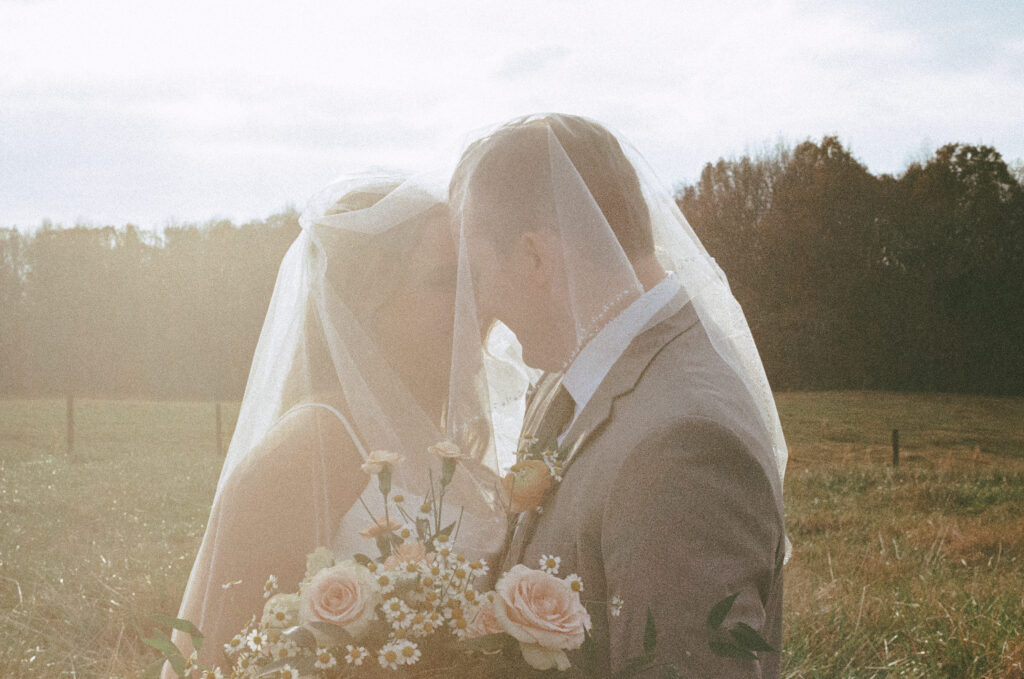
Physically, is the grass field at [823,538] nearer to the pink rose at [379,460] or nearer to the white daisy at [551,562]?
the white daisy at [551,562]

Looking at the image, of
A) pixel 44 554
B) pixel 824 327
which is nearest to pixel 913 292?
pixel 824 327

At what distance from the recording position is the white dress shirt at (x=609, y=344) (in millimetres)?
2160

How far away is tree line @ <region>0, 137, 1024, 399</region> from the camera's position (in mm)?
14094

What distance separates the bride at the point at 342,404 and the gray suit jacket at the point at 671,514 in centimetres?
37

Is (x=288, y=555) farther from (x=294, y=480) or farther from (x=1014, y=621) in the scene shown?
(x=1014, y=621)

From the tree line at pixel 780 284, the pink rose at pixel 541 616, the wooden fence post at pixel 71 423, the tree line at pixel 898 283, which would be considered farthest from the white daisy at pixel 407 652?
the wooden fence post at pixel 71 423

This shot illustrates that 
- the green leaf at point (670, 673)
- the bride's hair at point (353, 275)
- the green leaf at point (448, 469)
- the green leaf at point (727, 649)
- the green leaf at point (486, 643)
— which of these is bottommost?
the green leaf at point (670, 673)

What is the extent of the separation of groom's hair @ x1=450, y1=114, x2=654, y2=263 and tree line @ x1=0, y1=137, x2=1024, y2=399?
34.7 ft

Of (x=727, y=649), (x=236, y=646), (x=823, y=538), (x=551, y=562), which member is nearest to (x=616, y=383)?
(x=551, y=562)

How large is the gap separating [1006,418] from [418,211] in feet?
42.4

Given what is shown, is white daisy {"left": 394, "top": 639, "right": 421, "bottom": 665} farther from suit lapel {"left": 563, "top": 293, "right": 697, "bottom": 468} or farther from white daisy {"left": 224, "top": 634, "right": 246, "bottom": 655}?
suit lapel {"left": 563, "top": 293, "right": 697, "bottom": 468}

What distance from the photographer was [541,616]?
1.36 metres

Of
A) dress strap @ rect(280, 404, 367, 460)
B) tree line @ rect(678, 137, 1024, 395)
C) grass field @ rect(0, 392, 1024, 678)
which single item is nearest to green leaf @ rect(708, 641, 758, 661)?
dress strap @ rect(280, 404, 367, 460)

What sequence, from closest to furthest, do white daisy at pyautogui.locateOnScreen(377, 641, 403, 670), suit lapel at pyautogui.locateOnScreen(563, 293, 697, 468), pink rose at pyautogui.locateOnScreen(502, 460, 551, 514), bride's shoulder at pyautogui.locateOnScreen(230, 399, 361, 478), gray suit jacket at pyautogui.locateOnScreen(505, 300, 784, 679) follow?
white daisy at pyautogui.locateOnScreen(377, 641, 403, 670) → gray suit jacket at pyautogui.locateOnScreen(505, 300, 784, 679) → pink rose at pyautogui.locateOnScreen(502, 460, 551, 514) → suit lapel at pyautogui.locateOnScreen(563, 293, 697, 468) → bride's shoulder at pyautogui.locateOnScreen(230, 399, 361, 478)
